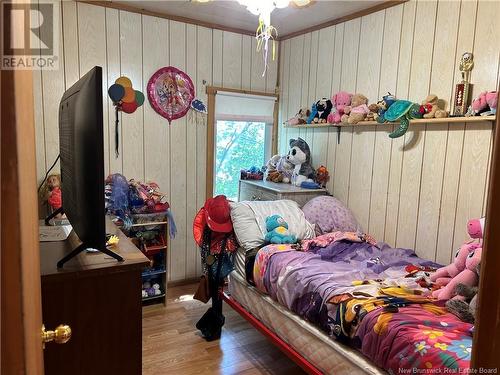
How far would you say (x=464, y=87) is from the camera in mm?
2363

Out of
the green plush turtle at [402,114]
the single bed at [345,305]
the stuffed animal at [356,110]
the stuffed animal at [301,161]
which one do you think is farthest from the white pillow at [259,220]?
the green plush turtle at [402,114]

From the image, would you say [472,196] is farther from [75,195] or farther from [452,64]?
[75,195]

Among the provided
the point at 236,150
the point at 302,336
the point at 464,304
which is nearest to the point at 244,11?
the point at 236,150

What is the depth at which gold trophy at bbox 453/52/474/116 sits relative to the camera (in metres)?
2.36

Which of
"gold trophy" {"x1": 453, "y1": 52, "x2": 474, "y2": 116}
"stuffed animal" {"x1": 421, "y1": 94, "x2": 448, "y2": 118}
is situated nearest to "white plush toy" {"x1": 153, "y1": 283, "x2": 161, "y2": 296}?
"stuffed animal" {"x1": 421, "y1": 94, "x2": 448, "y2": 118}

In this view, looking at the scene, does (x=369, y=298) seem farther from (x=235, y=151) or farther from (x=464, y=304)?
(x=235, y=151)

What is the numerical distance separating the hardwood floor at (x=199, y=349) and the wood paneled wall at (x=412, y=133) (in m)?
1.25

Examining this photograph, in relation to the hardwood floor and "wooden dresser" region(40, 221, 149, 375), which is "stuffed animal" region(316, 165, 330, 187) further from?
"wooden dresser" region(40, 221, 149, 375)

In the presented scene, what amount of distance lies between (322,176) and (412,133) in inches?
39.1

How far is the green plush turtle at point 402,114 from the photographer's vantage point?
2623 mm

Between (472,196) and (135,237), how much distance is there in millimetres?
2519

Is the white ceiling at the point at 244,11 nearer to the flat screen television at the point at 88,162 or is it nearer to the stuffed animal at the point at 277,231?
the stuffed animal at the point at 277,231

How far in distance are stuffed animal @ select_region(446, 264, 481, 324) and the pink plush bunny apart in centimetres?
3

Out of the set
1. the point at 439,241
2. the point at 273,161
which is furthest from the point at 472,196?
the point at 273,161
